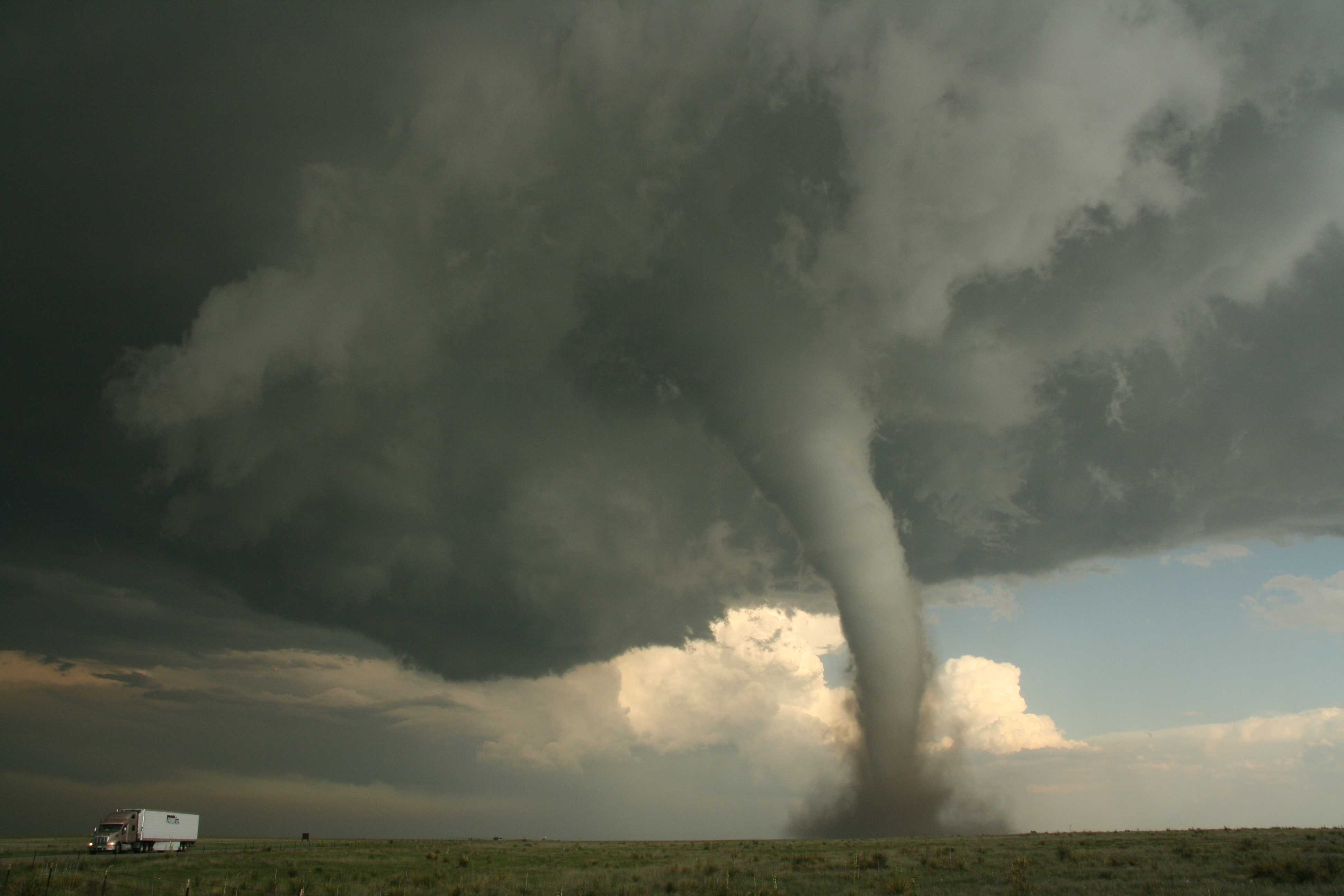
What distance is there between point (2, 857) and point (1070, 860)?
90.6 meters

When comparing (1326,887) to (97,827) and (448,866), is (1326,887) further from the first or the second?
(97,827)

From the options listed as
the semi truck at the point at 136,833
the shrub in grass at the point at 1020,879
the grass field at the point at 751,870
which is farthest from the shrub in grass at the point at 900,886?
the semi truck at the point at 136,833

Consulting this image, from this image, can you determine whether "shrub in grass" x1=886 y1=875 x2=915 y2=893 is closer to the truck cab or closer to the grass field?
the grass field

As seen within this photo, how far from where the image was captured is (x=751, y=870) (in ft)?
182

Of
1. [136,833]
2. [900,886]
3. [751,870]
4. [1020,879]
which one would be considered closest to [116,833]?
[136,833]

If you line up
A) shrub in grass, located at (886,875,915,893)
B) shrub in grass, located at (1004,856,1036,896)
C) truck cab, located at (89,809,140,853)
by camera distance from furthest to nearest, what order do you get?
truck cab, located at (89,809,140,853), shrub in grass, located at (886,875,915,893), shrub in grass, located at (1004,856,1036,896)

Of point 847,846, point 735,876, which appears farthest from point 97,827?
point 847,846

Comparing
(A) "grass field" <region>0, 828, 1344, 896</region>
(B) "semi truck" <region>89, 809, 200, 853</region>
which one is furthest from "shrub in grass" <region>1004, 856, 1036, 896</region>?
(B) "semi truck" <region>89, 809, 200, 853</region>

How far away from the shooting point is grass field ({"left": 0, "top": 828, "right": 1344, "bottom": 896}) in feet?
135

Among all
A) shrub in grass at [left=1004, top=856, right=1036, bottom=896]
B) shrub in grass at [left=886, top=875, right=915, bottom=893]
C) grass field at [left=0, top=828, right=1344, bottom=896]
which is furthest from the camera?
grass field at [left=0, top=828, right=1344, bottom=896]

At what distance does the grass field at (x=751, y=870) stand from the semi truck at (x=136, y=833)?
114 inches

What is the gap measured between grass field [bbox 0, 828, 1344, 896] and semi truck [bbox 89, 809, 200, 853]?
9.50ft

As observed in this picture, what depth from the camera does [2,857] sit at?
68.2 m

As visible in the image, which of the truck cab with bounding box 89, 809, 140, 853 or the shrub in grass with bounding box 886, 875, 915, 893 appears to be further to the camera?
the truck cab with bounding box 89, 809, 140, 853
